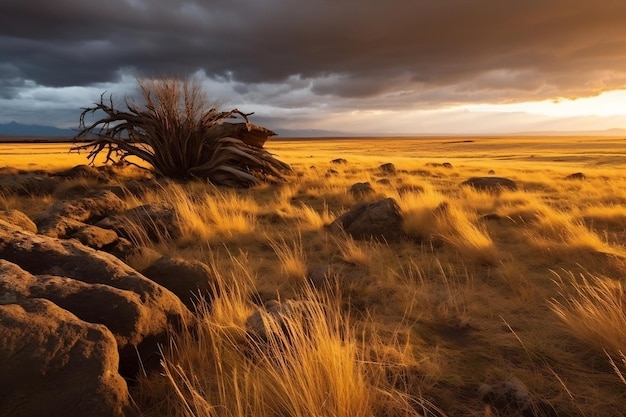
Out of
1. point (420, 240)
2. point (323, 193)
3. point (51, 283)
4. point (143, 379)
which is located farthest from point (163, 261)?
point (323, 193)

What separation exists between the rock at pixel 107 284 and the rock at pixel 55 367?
35cm

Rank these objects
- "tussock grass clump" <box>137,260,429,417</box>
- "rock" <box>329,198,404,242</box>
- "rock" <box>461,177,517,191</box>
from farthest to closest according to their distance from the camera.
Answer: "rock" <box>461,177,517,191</box> < "rock" <box>329,198,404,242</box> < "tussock grass clump" <box>137,260,429,417</box>

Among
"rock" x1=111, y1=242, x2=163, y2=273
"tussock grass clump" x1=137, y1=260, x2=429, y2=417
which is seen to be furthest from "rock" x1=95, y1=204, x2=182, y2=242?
"tussock grass clump" x1=137, y1=260, x2=429, y2=417

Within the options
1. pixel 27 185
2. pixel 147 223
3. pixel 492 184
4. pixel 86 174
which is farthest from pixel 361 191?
pixel 86 174

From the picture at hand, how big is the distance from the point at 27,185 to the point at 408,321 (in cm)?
1046

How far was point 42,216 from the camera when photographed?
5.88 m

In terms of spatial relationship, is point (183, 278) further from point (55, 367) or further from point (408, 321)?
point (408, 321)

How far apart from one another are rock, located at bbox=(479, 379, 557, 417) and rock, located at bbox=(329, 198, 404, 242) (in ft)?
13.8

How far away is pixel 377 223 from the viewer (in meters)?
6.89

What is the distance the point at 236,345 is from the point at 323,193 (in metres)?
9.23

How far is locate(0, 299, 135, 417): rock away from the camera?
200 centimetres

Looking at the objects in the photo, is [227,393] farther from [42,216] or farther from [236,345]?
[42,216]

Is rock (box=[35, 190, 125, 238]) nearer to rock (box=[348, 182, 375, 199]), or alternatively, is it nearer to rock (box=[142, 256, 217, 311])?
rock (box=[142, 256, 217, 311])

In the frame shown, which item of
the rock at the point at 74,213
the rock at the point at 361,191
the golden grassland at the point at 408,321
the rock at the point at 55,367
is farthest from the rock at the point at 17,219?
the rock at the point at 361,191
